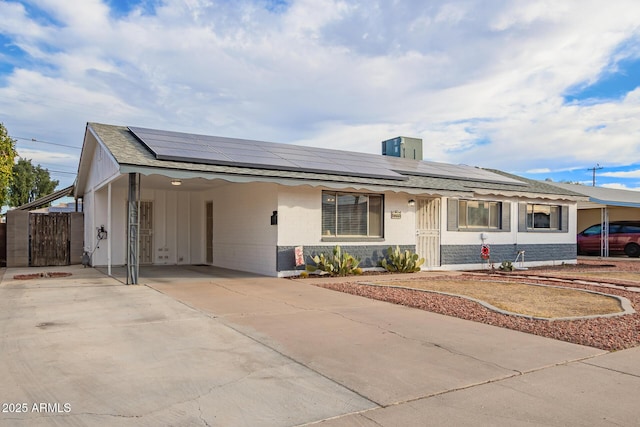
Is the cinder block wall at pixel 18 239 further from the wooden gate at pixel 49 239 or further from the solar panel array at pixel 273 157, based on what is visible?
the solar panel array at pixel 273 157

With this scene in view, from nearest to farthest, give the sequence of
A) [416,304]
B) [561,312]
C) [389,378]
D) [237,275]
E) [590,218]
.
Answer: [389,378], [561,312], [416,304], [237,275], [590,218]

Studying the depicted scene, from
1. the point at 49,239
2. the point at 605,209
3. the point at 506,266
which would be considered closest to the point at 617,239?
the point at 605,209

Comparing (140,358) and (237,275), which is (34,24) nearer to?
(237,275)

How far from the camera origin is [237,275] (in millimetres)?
13445

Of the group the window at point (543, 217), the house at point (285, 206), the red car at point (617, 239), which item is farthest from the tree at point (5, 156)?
the red car at point (617, 239)

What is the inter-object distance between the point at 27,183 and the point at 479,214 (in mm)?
34934

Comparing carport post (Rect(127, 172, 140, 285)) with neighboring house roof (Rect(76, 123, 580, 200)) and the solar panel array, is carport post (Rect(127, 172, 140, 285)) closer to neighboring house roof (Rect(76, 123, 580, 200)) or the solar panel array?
neighboring house roof (Rect(76, 123, 580, 200))

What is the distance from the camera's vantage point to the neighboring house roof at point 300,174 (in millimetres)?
10758

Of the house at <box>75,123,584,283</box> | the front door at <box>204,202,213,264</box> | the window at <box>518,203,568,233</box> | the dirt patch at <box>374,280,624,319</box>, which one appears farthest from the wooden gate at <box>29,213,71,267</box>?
the window at <box>518,203,568,233</box>

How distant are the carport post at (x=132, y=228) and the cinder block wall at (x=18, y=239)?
297 inches

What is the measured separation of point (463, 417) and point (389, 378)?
1.02 m

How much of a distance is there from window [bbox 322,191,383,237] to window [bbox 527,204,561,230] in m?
7.42

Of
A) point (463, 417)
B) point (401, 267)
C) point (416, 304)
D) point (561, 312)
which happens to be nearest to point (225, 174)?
point (416, 304)

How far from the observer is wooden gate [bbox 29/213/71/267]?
1638 centimetres
